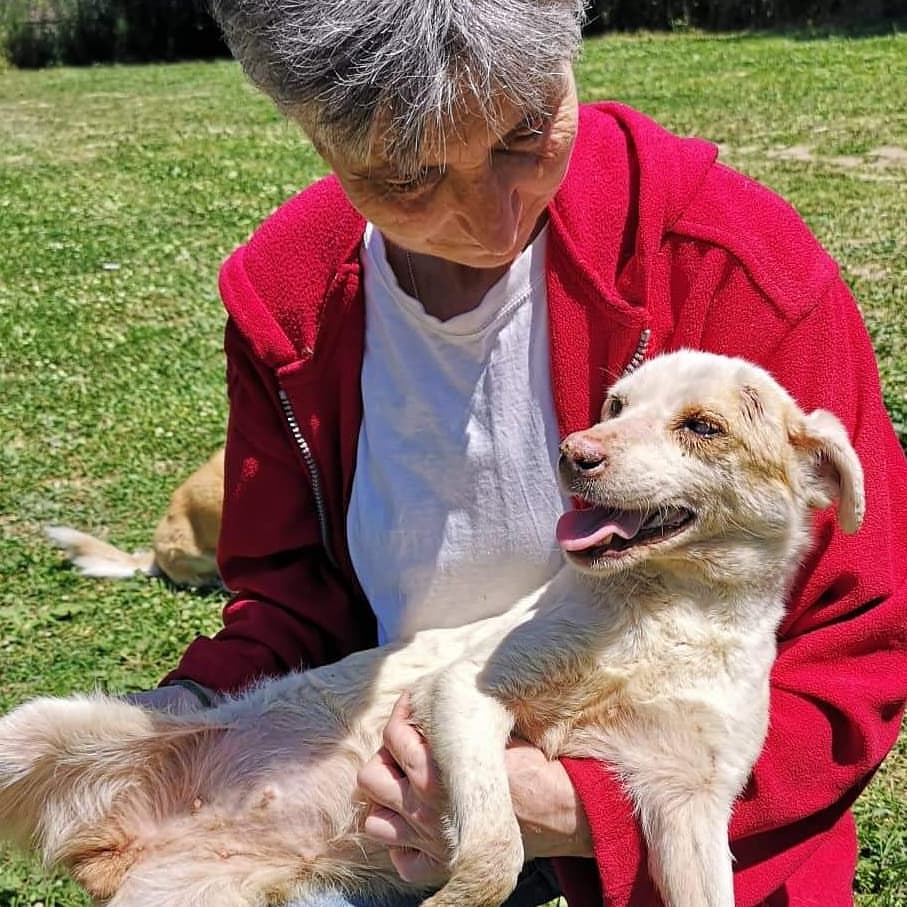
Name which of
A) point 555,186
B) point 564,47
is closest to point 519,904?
point 555,186

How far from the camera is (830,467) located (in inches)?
84.4

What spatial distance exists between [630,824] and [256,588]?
91cm

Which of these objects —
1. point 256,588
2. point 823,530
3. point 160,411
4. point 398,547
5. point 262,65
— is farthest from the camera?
point 160,411

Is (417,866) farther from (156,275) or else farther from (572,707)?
(156,275)

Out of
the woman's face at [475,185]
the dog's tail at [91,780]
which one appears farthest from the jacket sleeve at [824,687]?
the dog's tail at [91,780]

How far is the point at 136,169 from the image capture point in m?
14.1

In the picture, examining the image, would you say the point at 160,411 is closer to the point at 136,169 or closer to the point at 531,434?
the point at 531,434

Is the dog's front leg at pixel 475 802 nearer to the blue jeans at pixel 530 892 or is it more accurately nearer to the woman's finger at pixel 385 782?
→ the woman's finger at pixel 385 782

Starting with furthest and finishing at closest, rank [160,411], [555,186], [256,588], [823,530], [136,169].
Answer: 1. [136,169]
2. [160,411]
3. [256,588]
4. [823,530]
5. [555,186]

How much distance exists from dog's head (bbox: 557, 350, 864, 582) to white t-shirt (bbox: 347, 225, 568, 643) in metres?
0.14

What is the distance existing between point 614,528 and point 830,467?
38cm

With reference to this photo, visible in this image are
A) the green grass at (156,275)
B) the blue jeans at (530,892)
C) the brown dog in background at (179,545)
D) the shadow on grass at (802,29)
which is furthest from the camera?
the shadow on grass at (802,29)

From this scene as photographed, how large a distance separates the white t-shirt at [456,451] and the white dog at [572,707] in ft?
0.27

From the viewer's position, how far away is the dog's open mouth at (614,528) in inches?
83.8
